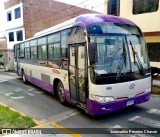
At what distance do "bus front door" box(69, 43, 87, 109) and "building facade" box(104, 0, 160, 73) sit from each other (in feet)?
24.4

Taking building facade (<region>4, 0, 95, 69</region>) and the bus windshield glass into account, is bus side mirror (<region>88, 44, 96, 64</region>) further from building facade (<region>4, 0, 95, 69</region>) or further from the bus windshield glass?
building facade (<region>4, 0, 95, 69</region>)

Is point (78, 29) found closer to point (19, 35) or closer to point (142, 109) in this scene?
point (142, 109)

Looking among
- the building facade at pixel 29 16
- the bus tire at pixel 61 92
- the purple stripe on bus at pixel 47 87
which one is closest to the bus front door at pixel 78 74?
the purple stripe on bus at pixel 47 87

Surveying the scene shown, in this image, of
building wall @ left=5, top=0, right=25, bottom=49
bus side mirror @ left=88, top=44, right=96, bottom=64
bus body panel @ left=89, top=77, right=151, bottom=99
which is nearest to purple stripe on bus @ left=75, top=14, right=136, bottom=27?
bus side mirror @ left=88, top=44, right=96, bottom=64

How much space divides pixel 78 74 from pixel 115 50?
1376 mm

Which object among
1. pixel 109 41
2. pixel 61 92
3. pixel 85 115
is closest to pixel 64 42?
pixel 61 92

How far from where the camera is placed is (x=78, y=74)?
6195 mm

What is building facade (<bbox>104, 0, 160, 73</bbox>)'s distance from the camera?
12.0 meters

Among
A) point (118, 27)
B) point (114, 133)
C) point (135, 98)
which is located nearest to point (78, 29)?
point (118, 27)

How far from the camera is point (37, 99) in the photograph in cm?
895

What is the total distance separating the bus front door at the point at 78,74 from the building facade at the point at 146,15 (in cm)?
742

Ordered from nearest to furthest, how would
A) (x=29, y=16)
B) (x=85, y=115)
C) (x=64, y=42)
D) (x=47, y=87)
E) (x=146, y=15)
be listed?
(x=85, y=115)
(x=64, y=42)
(x=47, y=87)
(x=146, y=15)
(x=29, y=16)

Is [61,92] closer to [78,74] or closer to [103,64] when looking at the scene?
[78,74]

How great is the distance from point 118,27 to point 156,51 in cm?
817
